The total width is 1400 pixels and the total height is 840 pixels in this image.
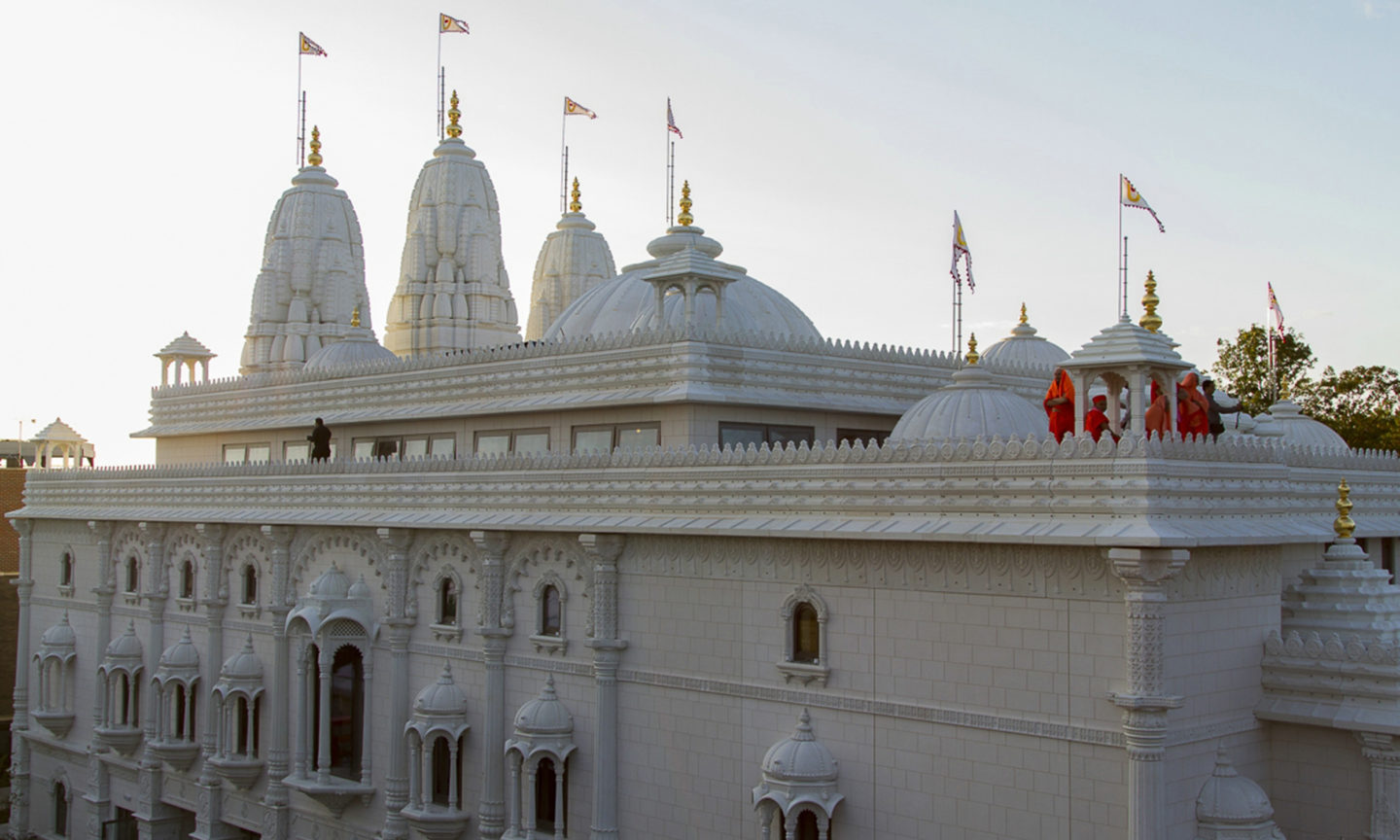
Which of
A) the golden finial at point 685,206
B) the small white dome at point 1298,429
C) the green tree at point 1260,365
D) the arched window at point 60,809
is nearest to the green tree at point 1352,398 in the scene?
the green tree at point 1260,365

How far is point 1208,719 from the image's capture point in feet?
58.7

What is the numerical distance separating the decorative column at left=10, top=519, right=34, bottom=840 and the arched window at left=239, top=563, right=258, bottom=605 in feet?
40.8

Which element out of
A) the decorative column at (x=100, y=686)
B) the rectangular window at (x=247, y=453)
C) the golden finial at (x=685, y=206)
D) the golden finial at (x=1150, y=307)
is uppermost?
the golden finial at (x=685, y=206)

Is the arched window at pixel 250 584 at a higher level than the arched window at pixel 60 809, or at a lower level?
higher

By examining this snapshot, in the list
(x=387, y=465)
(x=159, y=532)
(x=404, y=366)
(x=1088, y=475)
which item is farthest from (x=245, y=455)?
(x=1088, y=475)

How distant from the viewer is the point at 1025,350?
31.9 m

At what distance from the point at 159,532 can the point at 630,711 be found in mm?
17732

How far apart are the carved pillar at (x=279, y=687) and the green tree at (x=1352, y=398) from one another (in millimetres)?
37663

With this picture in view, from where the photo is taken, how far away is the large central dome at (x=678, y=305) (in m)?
28.3

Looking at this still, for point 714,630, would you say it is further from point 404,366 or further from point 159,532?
point 159,532

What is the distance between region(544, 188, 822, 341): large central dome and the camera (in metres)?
28.3

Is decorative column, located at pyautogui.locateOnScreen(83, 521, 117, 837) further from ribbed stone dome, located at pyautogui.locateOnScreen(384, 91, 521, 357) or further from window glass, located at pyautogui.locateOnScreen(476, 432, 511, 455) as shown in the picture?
window glass, located at pyautogui.locateOnScreen(476, 432, 511, 455)

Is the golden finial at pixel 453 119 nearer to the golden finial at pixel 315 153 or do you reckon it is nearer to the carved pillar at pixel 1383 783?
the golden finial at pixel 315 153

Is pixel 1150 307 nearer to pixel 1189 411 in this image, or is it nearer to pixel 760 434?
pixel 1189 411
